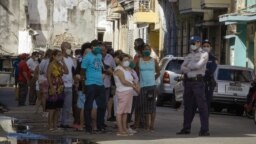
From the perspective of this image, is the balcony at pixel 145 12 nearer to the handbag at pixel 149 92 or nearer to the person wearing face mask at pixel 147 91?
the person wearing face mask at pixel 147 91

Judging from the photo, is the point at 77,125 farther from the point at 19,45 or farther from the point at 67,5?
the point at 67,5

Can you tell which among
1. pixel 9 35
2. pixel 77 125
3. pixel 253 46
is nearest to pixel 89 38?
pixel 9 35

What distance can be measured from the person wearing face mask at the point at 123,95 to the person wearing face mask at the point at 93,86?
353 mm

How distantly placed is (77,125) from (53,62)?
1539 millimetres

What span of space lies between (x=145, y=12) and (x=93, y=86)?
41.1 meters

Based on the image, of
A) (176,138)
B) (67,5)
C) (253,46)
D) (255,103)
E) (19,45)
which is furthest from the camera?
(67,5)

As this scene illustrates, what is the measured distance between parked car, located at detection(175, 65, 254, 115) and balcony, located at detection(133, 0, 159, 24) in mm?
30268

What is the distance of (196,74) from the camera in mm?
16609

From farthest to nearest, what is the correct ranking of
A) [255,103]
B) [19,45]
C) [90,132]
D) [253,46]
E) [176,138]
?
1. [19,45]
2. [253,46]
3. [255,103]
4. [90,132]
5. [176,138]

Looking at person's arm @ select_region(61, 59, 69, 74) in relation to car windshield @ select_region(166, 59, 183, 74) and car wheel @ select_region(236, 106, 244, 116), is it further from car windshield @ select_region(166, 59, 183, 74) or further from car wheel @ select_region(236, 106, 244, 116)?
car windshield @ select_region(166, 59, 183, 74)

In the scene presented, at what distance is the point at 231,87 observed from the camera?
26609 millimetres

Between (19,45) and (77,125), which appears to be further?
(19,45)

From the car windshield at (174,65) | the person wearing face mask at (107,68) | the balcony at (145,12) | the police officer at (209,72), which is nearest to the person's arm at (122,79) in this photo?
the person wearing face mask at (107,68)

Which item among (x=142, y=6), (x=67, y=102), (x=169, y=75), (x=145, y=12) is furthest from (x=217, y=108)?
(x=142, y=6)
